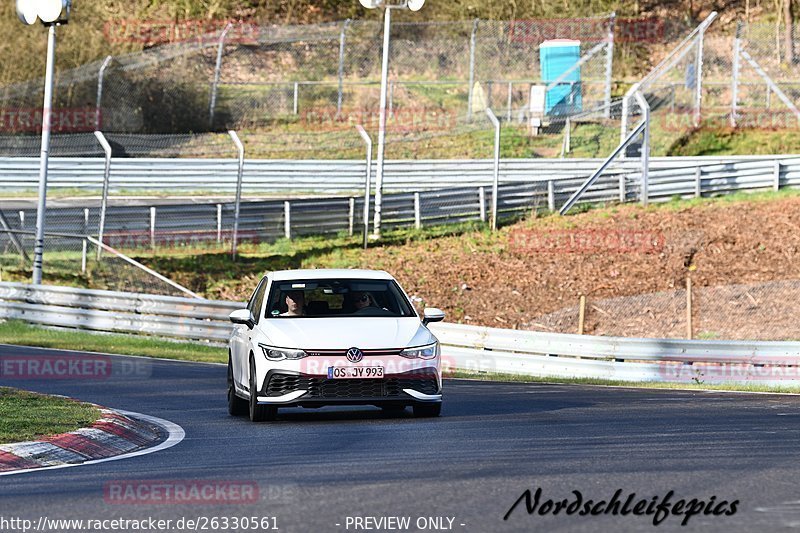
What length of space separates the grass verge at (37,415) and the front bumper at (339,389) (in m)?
1.69

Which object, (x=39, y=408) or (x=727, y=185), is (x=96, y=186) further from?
(x=39, y=408)


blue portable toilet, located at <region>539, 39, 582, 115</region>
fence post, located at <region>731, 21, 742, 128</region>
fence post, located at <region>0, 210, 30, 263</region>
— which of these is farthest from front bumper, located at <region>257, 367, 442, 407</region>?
blue portable toilet, located at <region>539, 39, 582, 115</region>

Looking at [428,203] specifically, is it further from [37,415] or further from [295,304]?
[37,415]

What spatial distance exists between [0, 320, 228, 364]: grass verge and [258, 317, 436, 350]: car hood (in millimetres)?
10456

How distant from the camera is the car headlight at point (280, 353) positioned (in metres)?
14.3

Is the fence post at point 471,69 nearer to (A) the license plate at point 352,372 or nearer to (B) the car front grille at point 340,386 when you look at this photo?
(B) the car front grille at point 340,386

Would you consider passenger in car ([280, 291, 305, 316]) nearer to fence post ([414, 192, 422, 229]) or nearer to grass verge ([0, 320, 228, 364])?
grass verge ([0, 320, 228, 364])

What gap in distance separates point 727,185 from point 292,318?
83.0 feet

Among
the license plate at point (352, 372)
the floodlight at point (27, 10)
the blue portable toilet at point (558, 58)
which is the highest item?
the blue portable toilet at point (558, 58)

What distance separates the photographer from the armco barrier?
2230 centimetres

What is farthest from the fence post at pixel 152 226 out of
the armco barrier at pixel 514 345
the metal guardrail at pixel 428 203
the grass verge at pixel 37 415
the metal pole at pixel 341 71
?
the grass verge at pixel 37 415

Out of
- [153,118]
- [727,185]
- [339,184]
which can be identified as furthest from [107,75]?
[727,185]

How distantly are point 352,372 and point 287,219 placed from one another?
22.1 metres

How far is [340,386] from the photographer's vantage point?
46.6 feet
